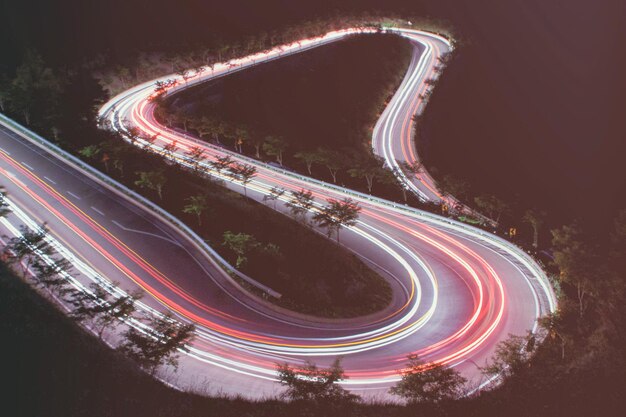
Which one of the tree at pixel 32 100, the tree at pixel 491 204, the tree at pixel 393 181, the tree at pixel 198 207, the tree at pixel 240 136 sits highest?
the tree at pixel 32 100

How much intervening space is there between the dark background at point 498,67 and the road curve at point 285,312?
3200cm

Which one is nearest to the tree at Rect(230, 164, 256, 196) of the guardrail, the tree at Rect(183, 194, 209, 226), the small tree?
the small tree

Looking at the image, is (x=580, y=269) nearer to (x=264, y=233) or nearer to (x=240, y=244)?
(x=264, y=233)

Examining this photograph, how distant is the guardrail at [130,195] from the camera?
130 ft

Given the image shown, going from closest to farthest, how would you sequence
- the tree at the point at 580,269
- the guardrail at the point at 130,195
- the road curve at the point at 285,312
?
the road curve at the point at 285,312
the tree at the point at 580,269
the guardrail at the point at 130,195

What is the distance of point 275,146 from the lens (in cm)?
6712

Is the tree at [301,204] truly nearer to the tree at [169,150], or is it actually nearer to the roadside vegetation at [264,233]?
the roadside vegetation at [264,233]

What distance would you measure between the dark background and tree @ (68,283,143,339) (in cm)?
5727

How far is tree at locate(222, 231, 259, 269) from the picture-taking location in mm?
40616

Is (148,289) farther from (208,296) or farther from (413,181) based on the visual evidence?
(413,181)

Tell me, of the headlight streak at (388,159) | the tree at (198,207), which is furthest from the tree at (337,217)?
the tree at (198,207)

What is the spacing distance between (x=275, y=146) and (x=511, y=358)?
4519cm

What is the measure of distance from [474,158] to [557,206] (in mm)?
16012

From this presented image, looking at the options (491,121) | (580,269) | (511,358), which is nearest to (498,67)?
(491,121)
